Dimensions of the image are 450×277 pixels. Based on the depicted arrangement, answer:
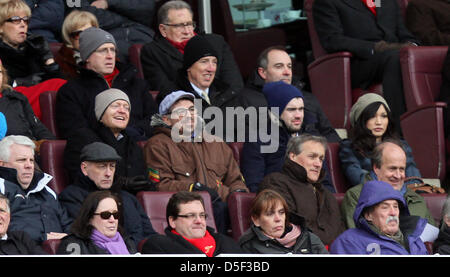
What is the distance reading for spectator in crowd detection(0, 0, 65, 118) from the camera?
22.3ft

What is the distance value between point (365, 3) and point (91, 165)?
10.3 ft

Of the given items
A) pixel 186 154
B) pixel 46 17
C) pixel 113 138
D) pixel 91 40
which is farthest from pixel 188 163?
pixel 46 17

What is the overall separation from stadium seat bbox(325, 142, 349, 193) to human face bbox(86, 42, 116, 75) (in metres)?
1.45

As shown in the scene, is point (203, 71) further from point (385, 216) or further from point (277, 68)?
point (385, 216)

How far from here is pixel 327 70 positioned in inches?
313

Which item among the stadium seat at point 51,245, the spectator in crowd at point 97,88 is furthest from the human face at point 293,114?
the stadium seat at point 51,245

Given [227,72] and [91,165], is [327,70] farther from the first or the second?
[91,165]

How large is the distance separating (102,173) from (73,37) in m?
1.63

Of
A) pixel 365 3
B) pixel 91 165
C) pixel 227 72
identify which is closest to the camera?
pixel 91 165

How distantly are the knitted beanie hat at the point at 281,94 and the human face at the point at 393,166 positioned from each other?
71 cm

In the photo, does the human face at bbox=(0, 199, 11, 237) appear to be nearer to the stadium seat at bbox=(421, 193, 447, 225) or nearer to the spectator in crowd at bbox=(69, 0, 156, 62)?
the stadium seat at bbox=(421, 193, 447, 225)

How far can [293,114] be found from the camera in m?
6.78
